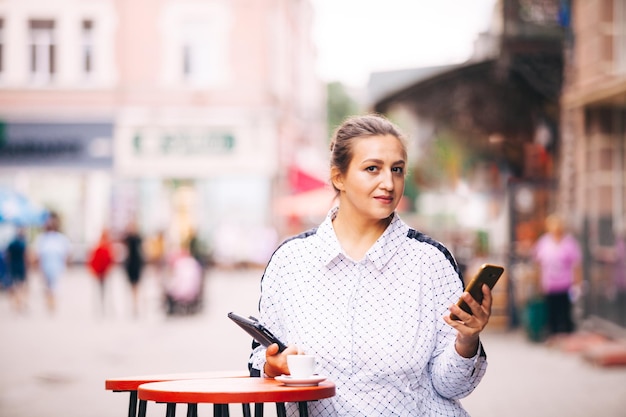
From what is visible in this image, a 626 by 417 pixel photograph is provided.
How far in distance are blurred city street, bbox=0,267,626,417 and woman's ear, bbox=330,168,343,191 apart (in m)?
5.33

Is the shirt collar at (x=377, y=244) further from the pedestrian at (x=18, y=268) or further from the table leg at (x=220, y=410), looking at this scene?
the pedestrian at (x=18, y=268)

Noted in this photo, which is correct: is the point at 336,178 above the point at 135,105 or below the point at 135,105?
below

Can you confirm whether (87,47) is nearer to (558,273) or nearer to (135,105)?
(135,105)

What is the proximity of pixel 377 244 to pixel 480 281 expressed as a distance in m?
0.48

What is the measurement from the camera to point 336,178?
4035 mm

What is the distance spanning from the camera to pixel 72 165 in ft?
116

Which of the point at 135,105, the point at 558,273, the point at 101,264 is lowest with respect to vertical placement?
the point at 101,264

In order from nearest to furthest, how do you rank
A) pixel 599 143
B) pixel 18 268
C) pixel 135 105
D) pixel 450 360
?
pixel 450 360, pixel 599 143, pixel 18 268, pixel 135 105

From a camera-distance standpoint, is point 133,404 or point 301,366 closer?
point 301,366

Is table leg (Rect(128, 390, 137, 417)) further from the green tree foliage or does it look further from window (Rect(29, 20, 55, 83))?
the green tree foliage

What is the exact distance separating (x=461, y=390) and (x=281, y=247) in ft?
2.74

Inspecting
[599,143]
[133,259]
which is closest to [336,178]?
[599,143]

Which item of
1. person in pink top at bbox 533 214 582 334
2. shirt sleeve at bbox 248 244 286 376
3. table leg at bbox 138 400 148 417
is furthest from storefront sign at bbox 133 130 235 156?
shirt sleeve at bbox 248 244 286 376

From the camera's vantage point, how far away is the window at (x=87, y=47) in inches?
1404
